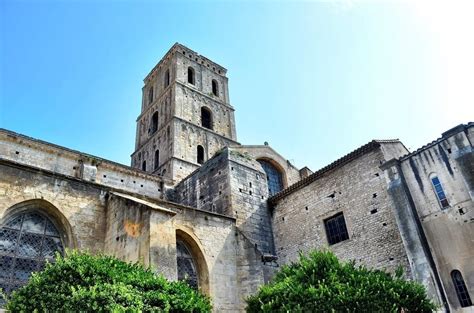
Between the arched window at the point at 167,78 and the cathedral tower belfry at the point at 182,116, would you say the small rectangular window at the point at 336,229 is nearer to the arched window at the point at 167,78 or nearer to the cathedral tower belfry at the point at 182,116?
the cathedral tower belfry at the point at 182,116

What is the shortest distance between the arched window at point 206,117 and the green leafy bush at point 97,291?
69.1ft

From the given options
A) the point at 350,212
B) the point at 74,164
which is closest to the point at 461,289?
the point at 350,212

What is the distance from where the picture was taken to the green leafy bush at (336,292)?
764cm

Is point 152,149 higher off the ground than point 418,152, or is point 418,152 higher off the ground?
point 152,149

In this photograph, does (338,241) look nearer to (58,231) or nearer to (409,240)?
(409,240)

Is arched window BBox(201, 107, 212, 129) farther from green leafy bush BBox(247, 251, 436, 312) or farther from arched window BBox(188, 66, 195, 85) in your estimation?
green leafy bush BBox(247, 251, 436, 312)

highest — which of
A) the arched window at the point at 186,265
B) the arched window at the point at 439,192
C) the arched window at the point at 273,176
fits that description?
the arched window at the point at 273,176

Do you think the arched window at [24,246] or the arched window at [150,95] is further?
the arched window at [150,95]

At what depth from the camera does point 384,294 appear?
25.5 feet

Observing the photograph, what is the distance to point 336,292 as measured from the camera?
25.7ft

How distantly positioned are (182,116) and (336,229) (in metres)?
15.7

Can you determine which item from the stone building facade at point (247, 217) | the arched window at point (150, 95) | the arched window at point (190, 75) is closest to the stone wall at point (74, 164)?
the stone building facade at point (247, 217)

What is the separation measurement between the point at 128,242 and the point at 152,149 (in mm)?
17141

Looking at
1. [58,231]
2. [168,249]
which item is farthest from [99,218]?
[168,249]
